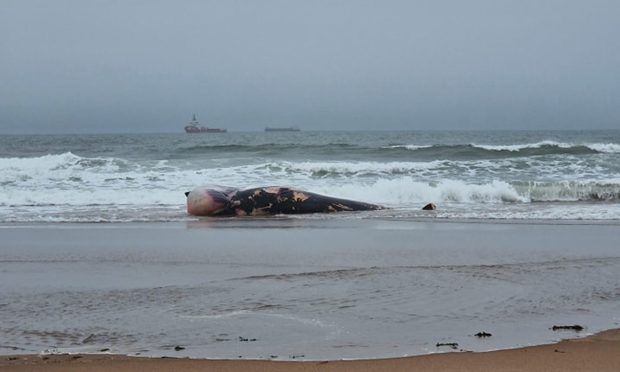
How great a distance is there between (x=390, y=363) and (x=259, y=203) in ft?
34.3

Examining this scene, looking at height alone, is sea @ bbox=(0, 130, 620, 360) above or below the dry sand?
below

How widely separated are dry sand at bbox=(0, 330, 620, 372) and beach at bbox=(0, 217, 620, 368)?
12cm

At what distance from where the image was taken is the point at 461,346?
4.41m

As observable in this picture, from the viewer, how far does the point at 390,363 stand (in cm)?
398

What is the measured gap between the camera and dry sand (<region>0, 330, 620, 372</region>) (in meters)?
3.87

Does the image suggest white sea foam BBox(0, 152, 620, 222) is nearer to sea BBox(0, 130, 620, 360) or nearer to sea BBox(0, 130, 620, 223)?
sea BBox(0, 130, 620, 223)

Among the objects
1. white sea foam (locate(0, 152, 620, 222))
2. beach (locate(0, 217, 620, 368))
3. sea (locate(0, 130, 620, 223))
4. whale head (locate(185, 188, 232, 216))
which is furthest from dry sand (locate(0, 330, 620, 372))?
whale head (locate(185, 188, 232, 216))

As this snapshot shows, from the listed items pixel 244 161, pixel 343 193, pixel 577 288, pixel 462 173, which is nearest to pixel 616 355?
pixel 577 288

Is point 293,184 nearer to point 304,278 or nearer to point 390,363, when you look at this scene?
point 304,278

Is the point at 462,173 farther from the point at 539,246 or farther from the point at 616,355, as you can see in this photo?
the point at 616,355

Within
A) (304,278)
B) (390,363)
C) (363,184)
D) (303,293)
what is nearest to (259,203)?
(363,184)

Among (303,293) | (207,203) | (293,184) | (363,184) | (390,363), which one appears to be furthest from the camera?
(293,184)

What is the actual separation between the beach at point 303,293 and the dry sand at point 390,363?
4.6 inches

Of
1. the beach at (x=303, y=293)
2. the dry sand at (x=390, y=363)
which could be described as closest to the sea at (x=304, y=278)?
the beach at (x=303, y=293)
